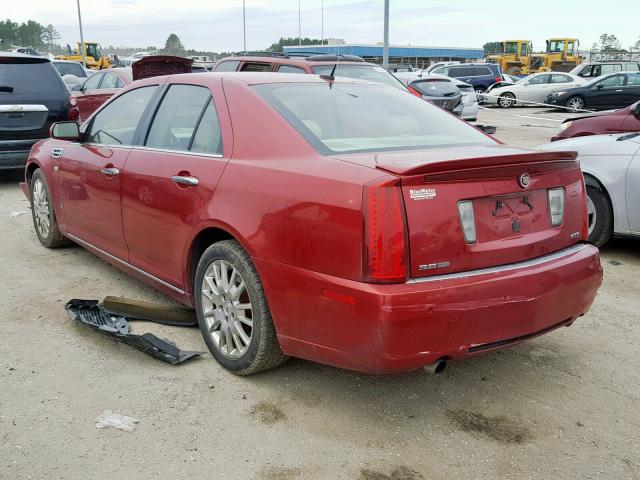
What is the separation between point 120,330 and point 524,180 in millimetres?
2506

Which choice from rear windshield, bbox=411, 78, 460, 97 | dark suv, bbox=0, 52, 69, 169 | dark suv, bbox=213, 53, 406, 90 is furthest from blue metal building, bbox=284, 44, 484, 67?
dark suv, bbox=0, 52, 69, 169

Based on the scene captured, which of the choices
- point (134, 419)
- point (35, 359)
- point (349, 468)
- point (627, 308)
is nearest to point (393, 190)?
point (349, 468)

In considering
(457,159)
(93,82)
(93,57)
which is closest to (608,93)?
(93,82)

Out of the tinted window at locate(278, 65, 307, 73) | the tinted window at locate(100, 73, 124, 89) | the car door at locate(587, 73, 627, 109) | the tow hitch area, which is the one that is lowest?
the tow hitch area

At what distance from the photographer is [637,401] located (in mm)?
3373

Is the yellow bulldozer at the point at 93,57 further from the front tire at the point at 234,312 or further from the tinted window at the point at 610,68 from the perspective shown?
the front tire at the point at 234,312

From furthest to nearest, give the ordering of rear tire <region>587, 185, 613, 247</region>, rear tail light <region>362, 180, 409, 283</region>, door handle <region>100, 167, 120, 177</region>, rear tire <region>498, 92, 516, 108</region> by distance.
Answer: rear tire <region>498, 92, 516, 108</region>, rear tire <region>587, 185, 613, 247</region>, door handle <region>100, 167, 120, 177</region>, rear tail light <region>362, 180, 409, 283</region>

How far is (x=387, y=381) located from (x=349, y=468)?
Answer: 85 centimetres

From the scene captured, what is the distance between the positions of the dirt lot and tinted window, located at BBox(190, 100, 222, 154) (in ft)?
3.87

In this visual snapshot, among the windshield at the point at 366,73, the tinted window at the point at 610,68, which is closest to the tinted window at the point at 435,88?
the windshield at the point at 366,73

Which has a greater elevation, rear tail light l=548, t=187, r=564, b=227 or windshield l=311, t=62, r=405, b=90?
windshield l=311, t=62, r=405, b=90

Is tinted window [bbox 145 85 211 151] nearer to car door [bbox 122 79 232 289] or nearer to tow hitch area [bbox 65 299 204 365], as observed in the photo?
car door [bbox 122 79 232 289]

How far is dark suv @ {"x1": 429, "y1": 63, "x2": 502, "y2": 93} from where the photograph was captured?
31.0m

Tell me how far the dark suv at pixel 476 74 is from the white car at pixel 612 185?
2589 cm
